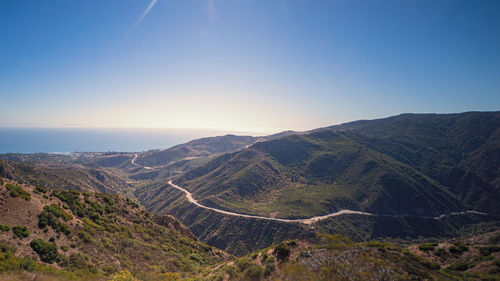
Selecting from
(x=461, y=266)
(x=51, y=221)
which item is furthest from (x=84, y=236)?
(x=461, y=266)

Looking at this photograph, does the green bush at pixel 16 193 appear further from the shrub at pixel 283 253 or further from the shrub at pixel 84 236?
the shrub at pixel 283 253

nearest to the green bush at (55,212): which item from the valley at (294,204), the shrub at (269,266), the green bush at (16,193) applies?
the valley at (294,204)

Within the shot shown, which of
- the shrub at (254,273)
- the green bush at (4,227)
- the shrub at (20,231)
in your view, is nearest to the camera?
the shrub at (254,273)

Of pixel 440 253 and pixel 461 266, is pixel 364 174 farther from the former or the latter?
pixel 461 266

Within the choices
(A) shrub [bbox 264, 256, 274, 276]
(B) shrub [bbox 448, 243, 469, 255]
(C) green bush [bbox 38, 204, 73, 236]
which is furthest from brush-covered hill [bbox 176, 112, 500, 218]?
(C) green bush [bbox 38, 204, 73, 236]

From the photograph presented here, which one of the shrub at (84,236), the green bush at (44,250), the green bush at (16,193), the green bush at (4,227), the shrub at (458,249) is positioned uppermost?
the green bush at (16,193)

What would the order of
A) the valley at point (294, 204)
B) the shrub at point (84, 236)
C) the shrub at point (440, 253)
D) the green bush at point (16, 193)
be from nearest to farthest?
the valley at point (294, 204), the shrub at point (84, 236), the green bush at point (16, 193), the shrub at point (440, 253)

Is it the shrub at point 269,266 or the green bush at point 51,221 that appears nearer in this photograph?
the shrub at point 269,266

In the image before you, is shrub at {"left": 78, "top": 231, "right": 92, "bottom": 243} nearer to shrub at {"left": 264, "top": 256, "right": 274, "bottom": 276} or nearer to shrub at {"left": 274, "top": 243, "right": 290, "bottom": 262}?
shrub at {"left": 264, "top": 256, "right": 274, "bottom": 276}

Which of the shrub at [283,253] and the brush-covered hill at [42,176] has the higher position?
the shrub at [283,253]
